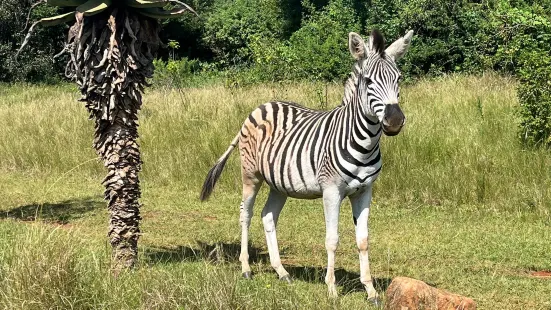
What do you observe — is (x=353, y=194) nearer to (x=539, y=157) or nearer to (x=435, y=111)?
(x=539, y=157)

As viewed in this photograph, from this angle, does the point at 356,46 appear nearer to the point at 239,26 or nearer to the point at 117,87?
the point at 117,87

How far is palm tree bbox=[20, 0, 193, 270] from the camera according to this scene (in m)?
6.75

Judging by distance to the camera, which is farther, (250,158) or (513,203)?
(513,203)

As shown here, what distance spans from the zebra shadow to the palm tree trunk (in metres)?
1.62

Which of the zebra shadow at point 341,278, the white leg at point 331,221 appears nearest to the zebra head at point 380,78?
the white leg at point 331,221

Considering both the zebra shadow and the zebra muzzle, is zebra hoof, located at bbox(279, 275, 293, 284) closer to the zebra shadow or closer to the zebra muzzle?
the zebra shadow

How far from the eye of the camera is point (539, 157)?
10703 mm

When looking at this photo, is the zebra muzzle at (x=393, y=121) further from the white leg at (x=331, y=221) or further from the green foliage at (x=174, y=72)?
the green foliage at (x=174, y=72)

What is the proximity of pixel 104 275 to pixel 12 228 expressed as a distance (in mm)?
3506

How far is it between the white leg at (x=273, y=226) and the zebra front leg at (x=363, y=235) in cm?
102

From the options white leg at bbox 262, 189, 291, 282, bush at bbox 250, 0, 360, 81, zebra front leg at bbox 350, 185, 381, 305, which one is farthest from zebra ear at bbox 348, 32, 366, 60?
bush at bbox 250, 0, 360, 81

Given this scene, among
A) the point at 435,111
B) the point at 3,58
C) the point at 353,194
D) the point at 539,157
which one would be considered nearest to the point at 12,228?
the point at 353,194

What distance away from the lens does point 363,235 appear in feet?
21.7

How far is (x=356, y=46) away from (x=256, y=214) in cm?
465
